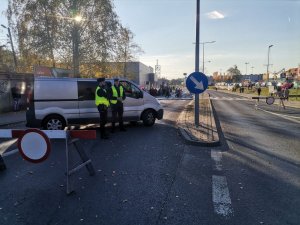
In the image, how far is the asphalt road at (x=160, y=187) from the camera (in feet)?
13.8

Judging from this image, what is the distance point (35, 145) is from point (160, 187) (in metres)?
2.07

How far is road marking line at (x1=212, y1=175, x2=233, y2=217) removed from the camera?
434 centimetres

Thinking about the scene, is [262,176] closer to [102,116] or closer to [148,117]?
[102,116]

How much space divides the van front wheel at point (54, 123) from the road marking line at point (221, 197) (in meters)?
6.58

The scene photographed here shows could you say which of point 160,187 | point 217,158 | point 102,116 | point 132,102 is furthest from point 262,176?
point 132,102

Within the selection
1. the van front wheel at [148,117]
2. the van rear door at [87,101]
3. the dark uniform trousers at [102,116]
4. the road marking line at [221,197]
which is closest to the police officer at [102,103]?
the dark uniform trousers at [102,116]

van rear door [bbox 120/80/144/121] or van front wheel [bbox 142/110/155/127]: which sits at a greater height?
van rear door [bbox 120/80/144/121]

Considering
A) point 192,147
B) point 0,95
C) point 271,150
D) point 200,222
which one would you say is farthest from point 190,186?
point 0,95

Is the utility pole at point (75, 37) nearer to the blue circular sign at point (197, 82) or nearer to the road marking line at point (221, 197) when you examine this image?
the blue circular sign at point (197, 82)

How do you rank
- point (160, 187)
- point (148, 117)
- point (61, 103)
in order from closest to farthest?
point (160, 187), point (61, 103), point (148, 117)

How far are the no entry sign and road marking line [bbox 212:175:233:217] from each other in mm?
2595

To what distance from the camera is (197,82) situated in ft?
35.2

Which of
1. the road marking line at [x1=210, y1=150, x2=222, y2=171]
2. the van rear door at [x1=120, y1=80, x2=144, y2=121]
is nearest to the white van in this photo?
the van rear door at [x1=120, y1=80, x2=144, y2=121]

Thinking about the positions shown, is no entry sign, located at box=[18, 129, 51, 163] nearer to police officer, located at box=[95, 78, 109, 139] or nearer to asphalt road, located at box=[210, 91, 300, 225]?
asphalt road, located at box=[210, 91, 300, 225]
